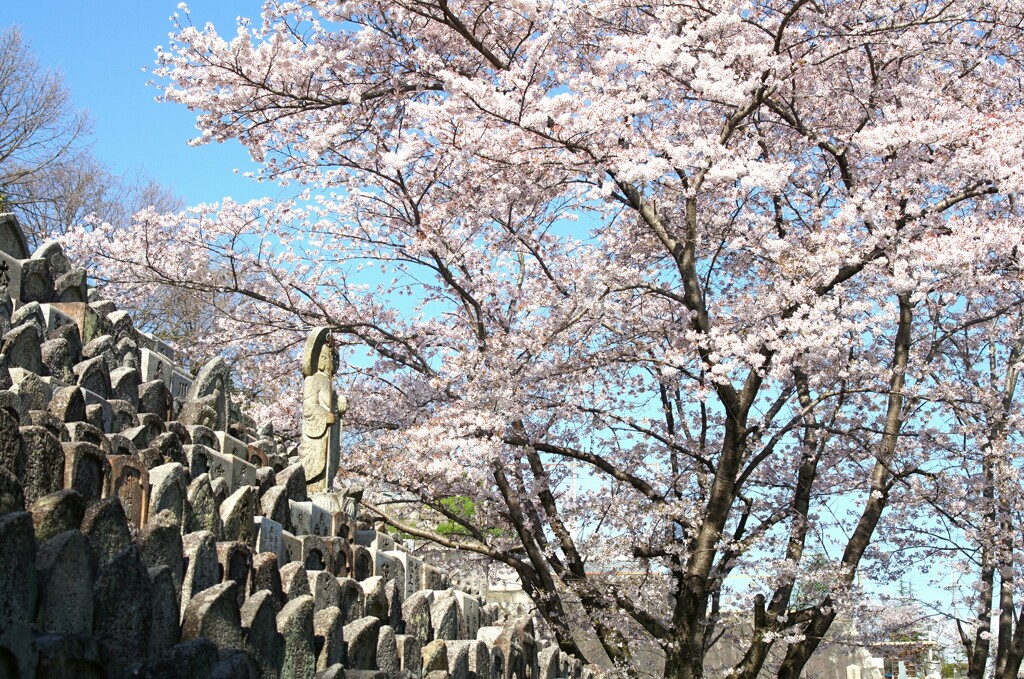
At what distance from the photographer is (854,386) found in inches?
383

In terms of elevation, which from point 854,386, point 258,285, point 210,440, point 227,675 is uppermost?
point 258,285

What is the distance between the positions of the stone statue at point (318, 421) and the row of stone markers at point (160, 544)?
386mm

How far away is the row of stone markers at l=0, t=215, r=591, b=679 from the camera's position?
4328 mm

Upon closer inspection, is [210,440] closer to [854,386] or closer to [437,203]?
[437,203]

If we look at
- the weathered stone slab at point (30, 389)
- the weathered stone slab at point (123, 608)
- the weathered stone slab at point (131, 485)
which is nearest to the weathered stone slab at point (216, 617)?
the weathered stone slab at point (123, 608)

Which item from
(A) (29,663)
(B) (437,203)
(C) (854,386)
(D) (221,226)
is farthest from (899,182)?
(A) (29,663)

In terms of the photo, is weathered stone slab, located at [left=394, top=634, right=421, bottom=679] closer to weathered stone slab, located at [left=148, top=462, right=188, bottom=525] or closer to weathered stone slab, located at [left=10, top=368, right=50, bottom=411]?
weathered stone slab, located at [left=148, top=462, right=188, bottom=525]

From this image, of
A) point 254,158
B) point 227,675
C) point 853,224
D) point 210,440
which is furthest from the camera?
point 254,158

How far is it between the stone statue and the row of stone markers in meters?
0.39

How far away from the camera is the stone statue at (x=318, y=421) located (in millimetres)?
9969

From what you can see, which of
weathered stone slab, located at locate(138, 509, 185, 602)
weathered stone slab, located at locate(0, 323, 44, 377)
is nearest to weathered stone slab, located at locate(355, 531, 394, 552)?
weathered stone slab, located at locate(0, 323, 44, 377)

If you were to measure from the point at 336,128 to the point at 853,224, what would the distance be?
487 centimetres

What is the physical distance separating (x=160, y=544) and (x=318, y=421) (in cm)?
492

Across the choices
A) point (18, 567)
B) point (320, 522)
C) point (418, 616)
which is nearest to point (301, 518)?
point (320, 522)
